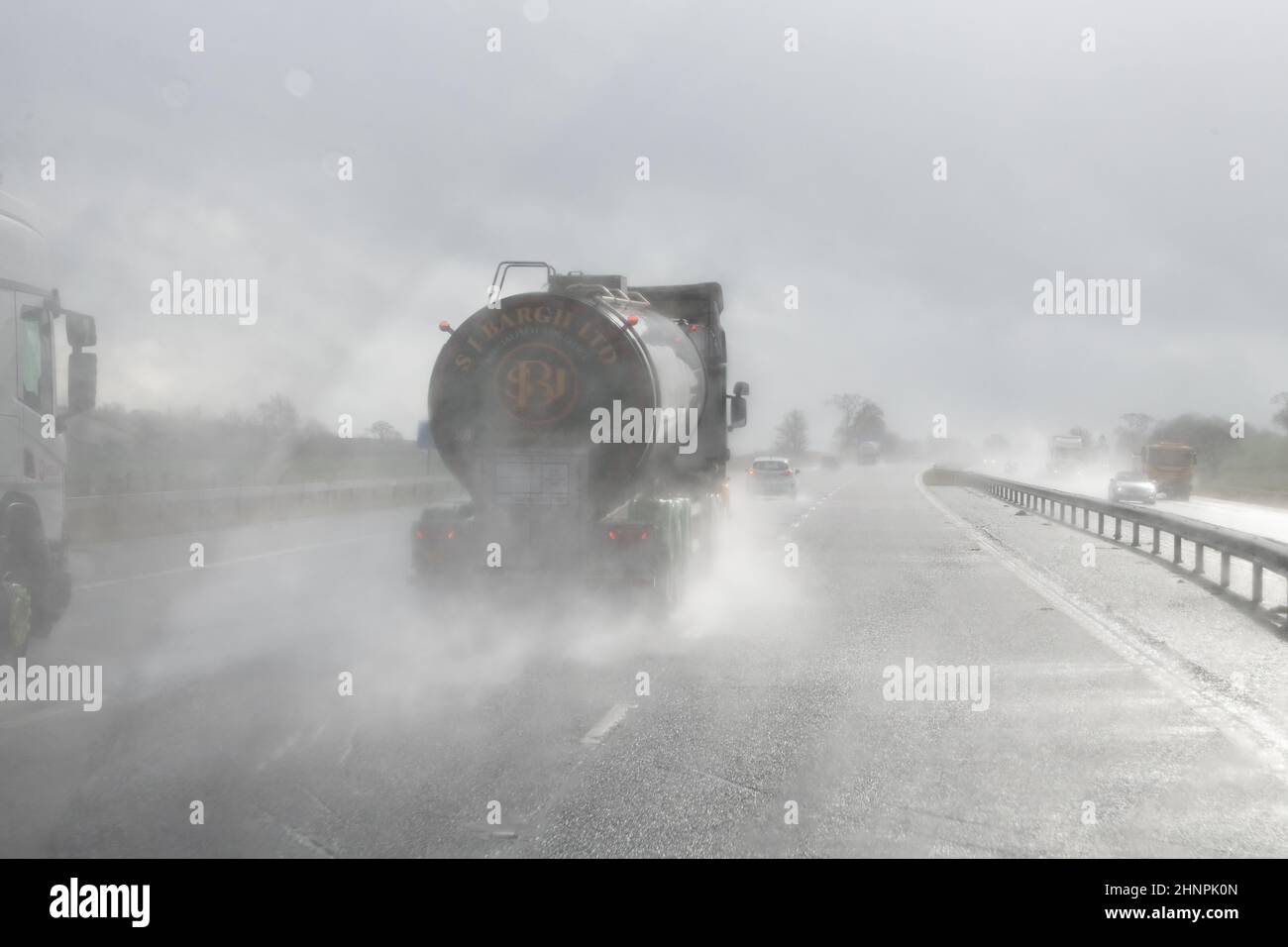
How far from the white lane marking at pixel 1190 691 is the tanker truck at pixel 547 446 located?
4.33 metres

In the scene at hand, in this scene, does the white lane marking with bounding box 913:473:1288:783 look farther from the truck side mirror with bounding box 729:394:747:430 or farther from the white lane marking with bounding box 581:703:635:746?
the truck side mirror with bounding box 729:394:747:430

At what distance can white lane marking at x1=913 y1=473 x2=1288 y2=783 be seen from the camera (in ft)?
24.1

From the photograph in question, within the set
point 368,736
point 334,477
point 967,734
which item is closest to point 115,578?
point 368,736

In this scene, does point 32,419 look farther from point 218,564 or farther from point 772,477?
point 772,477

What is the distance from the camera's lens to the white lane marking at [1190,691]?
734cm

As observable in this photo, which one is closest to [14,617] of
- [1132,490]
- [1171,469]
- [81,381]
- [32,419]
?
[32,419]

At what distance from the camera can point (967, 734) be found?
7.66 meters

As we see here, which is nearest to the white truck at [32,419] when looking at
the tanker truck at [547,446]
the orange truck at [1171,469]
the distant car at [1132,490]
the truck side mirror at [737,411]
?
the tanker truck at [547,446]

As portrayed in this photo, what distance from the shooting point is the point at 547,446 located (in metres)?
12.0

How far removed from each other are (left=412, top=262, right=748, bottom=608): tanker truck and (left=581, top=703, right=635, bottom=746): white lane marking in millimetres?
3685

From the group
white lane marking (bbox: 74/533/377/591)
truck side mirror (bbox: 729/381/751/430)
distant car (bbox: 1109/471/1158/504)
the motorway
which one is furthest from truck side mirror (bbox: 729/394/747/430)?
distant car (bbox: 1109/471/1158/504)

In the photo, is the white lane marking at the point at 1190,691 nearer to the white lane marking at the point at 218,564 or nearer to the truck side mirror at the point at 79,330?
the truck side mirror at the point at 79,330

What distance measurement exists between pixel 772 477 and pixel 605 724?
43.9 meters
